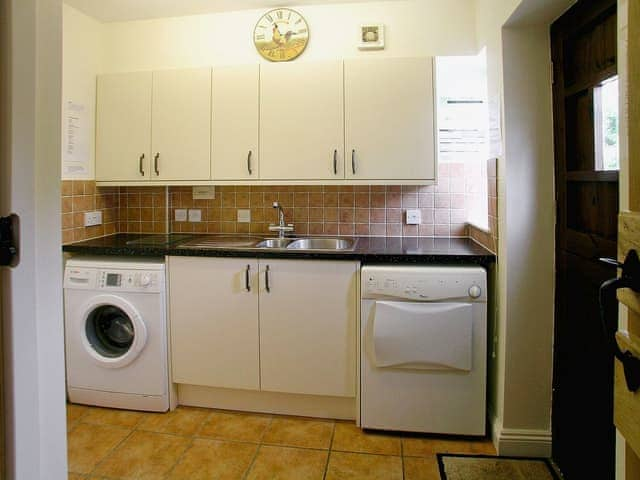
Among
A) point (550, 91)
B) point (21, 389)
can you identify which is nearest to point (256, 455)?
point (21, 389)

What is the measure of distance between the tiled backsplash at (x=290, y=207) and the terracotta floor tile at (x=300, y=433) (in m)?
1.16

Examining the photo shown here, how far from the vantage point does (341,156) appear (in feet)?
8.52

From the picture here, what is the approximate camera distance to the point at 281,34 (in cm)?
279

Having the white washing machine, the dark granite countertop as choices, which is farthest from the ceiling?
the white washing machine

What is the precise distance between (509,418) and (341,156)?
159 cm

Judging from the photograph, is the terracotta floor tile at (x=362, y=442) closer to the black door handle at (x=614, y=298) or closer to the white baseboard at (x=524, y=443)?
the white baseboard at (x=524, y=443)

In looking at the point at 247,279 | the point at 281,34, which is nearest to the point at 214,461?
the point at 247,279

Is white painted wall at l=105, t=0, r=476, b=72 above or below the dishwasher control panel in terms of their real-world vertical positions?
above

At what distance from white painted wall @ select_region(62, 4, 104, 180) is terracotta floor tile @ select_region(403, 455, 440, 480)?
246cm

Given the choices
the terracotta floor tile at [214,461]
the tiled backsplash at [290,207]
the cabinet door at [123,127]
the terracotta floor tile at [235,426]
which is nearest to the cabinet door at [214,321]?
the terracotta floor tile at [235,426]

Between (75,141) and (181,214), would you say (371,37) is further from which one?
(75,141)

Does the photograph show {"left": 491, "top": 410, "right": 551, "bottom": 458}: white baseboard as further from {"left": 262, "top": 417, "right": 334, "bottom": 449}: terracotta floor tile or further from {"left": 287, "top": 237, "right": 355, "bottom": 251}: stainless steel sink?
{"left": 287, "top": 237, "right": 355, "bottom": 251}: stainless steel sink

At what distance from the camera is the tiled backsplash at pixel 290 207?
9.30 feet

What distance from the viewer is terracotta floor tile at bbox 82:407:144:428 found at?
2436 millimetres
